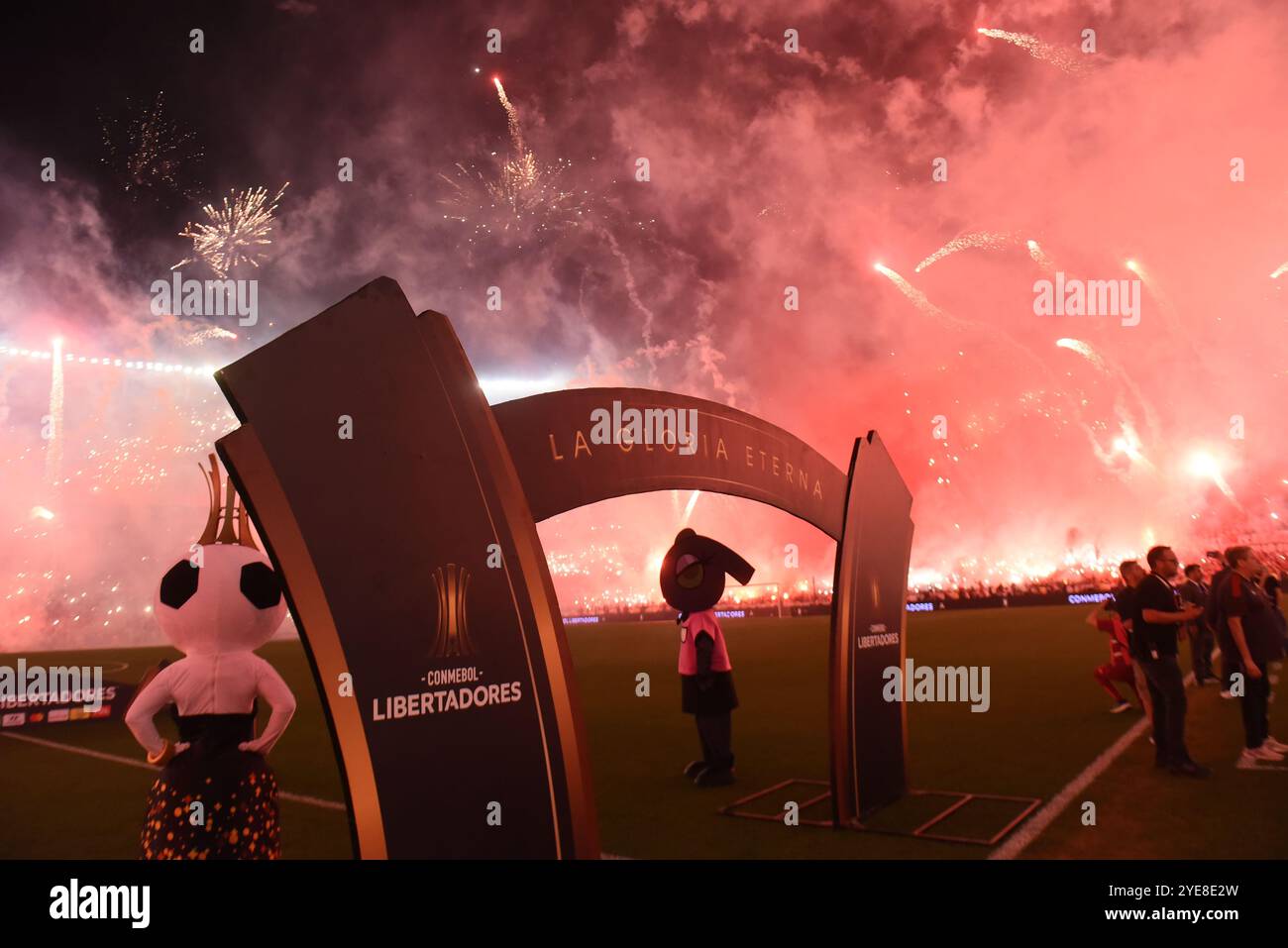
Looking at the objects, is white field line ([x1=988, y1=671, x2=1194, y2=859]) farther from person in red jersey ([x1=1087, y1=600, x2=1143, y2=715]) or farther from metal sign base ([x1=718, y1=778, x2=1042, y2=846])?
person in red jersey ([x1=1087, y1=600, x2=1143, y2=715])

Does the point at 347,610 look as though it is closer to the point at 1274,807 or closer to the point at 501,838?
the point at 501,838

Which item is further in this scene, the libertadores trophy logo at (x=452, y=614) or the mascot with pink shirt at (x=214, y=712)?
the mascot with pink shirt at (x=214, y=712)

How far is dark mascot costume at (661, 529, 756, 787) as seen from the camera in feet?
25.4

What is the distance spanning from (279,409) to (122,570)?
6039cm

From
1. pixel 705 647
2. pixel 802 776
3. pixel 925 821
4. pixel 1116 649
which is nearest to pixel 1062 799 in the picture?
pixel 925 821

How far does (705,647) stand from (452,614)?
453 cm

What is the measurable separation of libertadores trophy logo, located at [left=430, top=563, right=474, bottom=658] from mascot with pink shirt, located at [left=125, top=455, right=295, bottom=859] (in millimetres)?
909

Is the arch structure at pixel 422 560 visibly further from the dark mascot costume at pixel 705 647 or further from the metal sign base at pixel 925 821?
the dark mascot costume at pixel 705 647

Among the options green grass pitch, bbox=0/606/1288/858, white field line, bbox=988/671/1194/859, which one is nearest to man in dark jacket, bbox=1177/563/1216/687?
green grass pitch, bbox=0/606/1288/858

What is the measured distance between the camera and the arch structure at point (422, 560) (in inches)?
124

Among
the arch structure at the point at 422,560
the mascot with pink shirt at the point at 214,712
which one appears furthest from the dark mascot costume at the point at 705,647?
the mascot with pink shirt at the point at 214,712

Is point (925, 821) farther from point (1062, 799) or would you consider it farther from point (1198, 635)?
point (1198, 635)

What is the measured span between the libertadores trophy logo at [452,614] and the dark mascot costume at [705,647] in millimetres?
4311

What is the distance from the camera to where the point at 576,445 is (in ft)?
14.2
